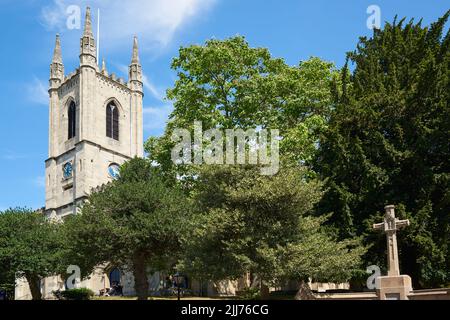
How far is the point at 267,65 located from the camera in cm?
3706

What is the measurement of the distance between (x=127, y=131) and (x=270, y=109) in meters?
41.7

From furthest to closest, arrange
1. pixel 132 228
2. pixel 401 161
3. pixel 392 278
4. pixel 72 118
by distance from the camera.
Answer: pixel 72 118
pixel 132 228
pixel 401 161
pixel 392 278

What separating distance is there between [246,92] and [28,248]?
70.3 feet

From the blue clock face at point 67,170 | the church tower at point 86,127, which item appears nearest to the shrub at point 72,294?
the church tower at point 86,127

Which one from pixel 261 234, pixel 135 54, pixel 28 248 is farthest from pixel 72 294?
pixel 135 54

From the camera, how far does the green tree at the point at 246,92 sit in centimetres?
3378

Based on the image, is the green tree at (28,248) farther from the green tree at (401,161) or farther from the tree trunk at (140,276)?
the green tree at (401,161)

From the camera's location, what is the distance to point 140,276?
3538 cm

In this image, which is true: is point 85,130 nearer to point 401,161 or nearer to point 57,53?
point 57,53

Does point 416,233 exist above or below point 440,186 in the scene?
below

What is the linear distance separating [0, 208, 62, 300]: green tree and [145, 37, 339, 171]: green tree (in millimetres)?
12373

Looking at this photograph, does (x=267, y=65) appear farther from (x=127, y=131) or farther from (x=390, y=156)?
(x=127, y=131)

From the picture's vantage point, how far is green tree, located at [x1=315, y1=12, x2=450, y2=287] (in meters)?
27.2
